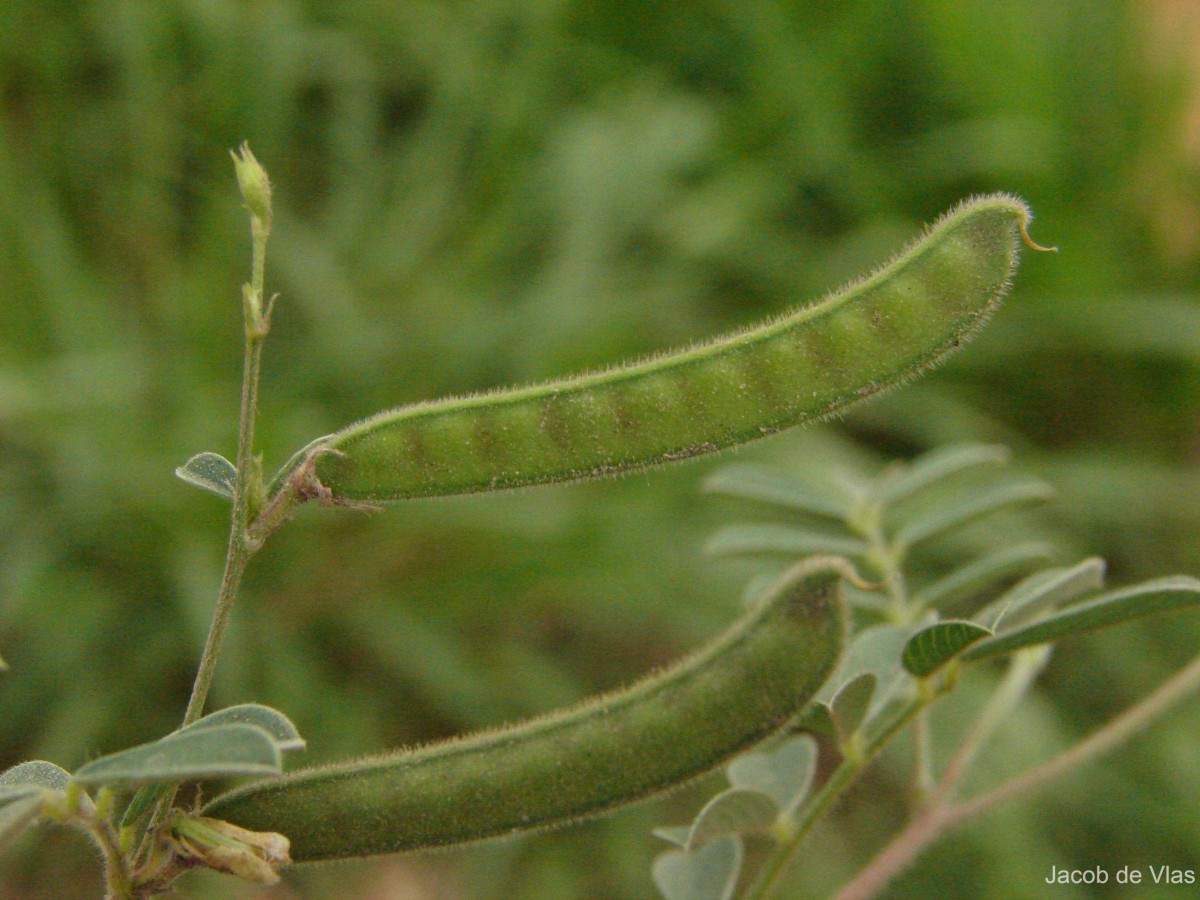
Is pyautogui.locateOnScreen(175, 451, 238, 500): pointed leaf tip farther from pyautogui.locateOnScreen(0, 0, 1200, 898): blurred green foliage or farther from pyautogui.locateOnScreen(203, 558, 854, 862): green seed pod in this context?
pyautogui.locateOnScreen(0, 0, 1200, 898): blurred green foliage

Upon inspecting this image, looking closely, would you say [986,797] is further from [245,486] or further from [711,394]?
[245,486]

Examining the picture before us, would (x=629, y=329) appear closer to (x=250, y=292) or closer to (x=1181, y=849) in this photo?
(x=1181, y=849)

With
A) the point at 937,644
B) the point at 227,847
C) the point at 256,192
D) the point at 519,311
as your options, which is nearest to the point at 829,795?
the point at 937,644

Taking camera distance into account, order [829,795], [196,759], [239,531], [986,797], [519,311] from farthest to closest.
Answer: [519,311] → [986,797] → [829,795] → [239,531] → [196,759]

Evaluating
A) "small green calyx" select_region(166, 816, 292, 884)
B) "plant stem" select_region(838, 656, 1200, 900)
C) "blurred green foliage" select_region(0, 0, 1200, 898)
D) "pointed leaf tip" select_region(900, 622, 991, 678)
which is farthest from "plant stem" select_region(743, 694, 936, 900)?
"blurred green foliage" select_region(0, 0, 1200, 898)

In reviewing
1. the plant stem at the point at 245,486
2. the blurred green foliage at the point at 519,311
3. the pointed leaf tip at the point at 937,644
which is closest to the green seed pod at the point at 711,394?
the plant stem at the point at 245,486

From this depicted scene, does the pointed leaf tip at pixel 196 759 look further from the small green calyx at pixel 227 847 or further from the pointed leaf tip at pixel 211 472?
the pointed leaf tip at pixel 211 472

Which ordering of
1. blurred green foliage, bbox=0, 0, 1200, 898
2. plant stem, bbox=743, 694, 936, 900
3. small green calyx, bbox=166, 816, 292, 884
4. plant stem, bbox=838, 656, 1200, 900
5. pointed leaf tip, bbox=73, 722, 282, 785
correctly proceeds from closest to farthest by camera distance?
pointed leaf tip, bbox=73, 722, 282, 785, small green calyx, bbox=166, 816, 292, 884, plant stem, bbox=743, 694, 936, 900, plant stem, bbox=838, 656, 1200, 900, blurred green foliage, bbox=0, 0, 1200, 898
